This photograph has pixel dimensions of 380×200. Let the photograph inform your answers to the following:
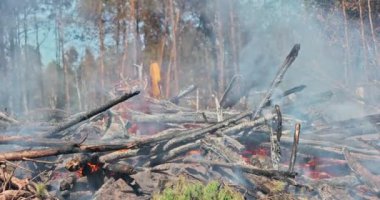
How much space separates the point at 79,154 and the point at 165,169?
103cm

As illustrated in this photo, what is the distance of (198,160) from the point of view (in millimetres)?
5898

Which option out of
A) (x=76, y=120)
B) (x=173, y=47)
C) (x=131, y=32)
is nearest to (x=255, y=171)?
(x=76, y=120)

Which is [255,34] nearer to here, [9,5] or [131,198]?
[9,5]

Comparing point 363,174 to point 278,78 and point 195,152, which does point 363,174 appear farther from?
point 195,152

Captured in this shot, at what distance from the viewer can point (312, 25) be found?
10102 millimetres

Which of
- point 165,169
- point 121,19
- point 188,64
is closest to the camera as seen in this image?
point 165,169

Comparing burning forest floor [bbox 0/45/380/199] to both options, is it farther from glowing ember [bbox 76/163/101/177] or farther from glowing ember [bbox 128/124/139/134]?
glowing ember [bbox 128/124/139/134]

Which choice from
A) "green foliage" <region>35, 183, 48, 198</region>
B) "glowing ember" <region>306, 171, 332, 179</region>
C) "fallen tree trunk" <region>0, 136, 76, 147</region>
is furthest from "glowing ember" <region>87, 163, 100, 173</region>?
"glowing ember" <region>306, 171, 332, 179</region>

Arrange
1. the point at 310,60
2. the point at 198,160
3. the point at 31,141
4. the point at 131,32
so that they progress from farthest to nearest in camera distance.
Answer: the point at 131,32 → the point at 310,60 → the point at 198,160 → the point at 31,141

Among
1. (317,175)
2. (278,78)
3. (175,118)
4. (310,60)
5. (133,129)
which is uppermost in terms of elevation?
(310,60)

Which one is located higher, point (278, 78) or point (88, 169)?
point (278, 78)

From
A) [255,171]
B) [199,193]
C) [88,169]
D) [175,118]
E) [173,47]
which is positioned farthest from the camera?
[173,47]

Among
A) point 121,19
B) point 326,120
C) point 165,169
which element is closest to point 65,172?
point 165,169

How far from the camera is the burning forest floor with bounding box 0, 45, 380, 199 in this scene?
16.8ft
